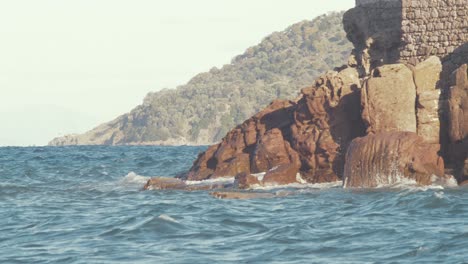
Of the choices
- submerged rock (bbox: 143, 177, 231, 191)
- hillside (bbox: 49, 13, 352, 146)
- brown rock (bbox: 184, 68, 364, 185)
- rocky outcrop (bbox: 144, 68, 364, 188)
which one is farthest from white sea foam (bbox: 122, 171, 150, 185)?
hillside (bbox: 49, 13, 352, 146)

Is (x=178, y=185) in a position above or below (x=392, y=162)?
below

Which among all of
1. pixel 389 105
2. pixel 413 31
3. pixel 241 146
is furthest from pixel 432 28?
pixel 241 146

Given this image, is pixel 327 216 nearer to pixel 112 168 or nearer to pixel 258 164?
pixel 258 164

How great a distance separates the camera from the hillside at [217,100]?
156 meters

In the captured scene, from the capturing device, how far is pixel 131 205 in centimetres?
2348

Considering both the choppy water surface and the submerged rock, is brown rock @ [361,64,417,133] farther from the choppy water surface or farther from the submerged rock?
the submerged rock

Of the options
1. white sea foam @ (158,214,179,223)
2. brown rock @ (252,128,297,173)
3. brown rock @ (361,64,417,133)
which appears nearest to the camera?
white sea foam @ (158,214,179,223)

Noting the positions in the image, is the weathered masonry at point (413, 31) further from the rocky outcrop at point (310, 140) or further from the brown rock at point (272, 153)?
the brown rock at point (272, 153)

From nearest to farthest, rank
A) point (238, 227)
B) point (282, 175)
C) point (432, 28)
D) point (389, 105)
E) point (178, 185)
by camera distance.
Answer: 1. point (238, 227)
2. point (389, 105)
3. point (282, 175)
4. point (178, 185)
5. point (432, 28)

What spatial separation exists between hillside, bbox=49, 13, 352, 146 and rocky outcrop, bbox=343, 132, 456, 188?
125 metres

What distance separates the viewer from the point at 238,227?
1852 cm

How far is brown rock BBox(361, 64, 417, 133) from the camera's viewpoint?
25.5 metres

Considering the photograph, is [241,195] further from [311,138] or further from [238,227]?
[238,227]

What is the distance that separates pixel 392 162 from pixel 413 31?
6119 mm
